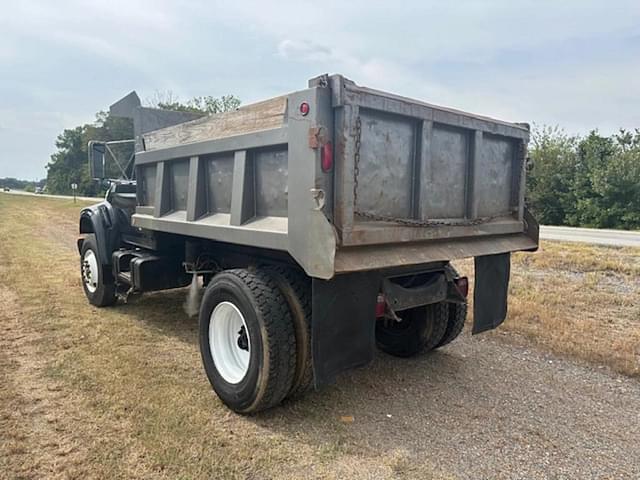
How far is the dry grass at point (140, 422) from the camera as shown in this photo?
99.4 inches

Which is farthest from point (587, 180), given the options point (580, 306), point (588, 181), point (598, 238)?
point (580, 306)

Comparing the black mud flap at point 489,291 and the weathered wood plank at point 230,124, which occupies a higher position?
the weathered wood plank at point 230,124

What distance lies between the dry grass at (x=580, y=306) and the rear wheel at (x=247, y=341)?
9.43 ft

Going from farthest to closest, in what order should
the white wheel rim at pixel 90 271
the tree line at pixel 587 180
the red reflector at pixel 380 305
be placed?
the tree line at pixel 587 180, the white wheel rim at pixel 90 271, the red reflector at pixel 380 305

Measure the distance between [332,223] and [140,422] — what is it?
1770 millimetres

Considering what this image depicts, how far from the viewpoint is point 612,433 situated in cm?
300

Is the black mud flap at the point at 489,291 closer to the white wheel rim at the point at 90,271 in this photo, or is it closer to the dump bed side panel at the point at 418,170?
the dump bed side panel at the point at 418,170

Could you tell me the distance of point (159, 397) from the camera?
3.32 m

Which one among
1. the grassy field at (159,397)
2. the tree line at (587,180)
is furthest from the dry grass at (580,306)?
the tree line at (587,180)

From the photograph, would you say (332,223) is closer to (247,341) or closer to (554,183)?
(247,341)

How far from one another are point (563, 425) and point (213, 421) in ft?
7.59

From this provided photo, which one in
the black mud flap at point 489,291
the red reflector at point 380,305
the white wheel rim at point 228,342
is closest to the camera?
the red reflector at point 380,305

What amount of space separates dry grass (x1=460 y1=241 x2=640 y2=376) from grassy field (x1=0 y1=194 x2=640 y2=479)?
0.08 feet

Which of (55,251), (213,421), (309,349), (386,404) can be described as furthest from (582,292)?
(55,251)
